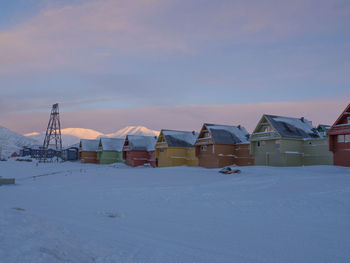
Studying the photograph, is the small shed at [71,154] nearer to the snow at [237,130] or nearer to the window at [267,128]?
the snow at [237,130]

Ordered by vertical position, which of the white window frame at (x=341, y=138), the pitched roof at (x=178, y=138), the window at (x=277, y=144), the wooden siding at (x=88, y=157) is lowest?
the wooden siding at (x=88, y=157)

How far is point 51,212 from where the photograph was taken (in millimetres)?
13047

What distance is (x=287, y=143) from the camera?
1411 inches

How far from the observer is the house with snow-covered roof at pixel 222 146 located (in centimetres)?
4409

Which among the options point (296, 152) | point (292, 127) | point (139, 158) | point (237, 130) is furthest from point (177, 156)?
point (296, 152)

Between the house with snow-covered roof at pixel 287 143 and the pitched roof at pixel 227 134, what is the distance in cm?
569

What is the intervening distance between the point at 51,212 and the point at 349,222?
1236 centimetres

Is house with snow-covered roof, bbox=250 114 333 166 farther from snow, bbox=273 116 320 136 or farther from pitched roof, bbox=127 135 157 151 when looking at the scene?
pitched roof, bbox=127 135 157 151

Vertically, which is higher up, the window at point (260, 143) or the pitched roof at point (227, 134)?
the pitched roof at point (227, 134)

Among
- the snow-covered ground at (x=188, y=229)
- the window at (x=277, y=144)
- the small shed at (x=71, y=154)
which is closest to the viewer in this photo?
the snow-covered ground at (x=188, y=229)

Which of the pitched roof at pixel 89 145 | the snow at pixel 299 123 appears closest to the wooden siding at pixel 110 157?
the pitched roof at pixel 89 145

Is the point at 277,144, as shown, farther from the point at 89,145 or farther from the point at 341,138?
the point at 89,145

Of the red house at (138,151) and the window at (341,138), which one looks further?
the red house at (138,151)

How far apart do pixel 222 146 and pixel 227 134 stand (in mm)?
2558
